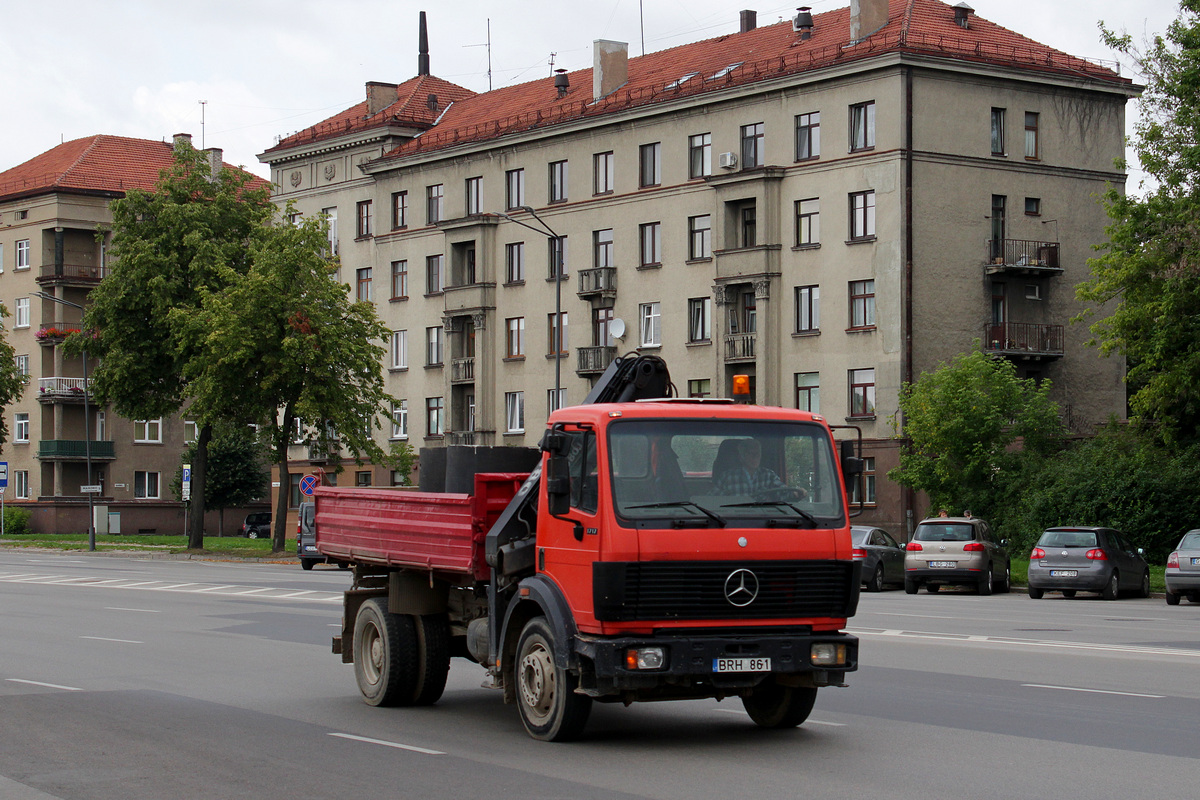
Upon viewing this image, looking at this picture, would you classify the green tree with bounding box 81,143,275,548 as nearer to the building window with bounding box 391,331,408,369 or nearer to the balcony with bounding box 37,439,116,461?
the building window with bounding box 391,331,408,369

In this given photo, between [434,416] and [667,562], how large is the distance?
57655mm

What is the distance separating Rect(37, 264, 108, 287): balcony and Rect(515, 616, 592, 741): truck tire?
256 feet

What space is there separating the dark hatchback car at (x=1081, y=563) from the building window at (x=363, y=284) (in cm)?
4441

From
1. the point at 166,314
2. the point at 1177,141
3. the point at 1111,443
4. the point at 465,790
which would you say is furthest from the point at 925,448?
the point at 465,790

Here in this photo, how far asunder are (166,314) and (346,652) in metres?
43.0

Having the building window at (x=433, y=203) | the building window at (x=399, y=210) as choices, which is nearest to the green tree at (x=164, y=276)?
the building window at (x=433, y=203)

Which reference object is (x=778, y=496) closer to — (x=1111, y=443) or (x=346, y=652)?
(x=346, y=652)

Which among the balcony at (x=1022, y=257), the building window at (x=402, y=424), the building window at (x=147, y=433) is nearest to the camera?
the balcony at (x=1022, y=257)

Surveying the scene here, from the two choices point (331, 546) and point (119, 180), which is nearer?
point (331, 546)

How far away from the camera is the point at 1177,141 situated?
3975 cm

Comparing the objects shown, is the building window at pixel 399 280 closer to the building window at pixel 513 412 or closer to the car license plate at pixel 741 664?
the building window at pixel 513 412

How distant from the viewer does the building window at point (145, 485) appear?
3401 inches

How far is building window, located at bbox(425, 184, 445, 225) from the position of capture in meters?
67.3

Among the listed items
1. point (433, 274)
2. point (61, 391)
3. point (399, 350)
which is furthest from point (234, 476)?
point (433, 274)
